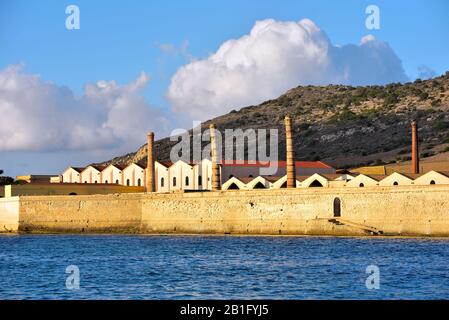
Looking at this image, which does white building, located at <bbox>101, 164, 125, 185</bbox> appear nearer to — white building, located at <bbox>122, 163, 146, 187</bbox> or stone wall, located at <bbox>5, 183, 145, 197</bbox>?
white building, located at <bbox>122, 163, 146, 187</bbox>

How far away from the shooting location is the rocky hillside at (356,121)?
12231 cm

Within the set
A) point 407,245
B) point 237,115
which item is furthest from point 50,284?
point 237,115

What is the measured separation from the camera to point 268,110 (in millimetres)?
171375

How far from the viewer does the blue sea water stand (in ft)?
105

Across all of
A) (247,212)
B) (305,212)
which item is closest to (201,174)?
(247,212)

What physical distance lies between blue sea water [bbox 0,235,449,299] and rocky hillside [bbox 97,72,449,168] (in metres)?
59.7

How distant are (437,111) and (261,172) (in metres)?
56.0

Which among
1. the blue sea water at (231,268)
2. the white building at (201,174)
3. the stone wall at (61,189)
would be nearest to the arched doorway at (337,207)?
the blue sea water at (231,268)

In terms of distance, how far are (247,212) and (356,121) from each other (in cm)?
7783

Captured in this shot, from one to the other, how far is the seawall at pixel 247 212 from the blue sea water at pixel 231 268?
59.5 inches

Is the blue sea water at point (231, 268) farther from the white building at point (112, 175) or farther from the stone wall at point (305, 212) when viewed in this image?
the white building at point (112, 175)

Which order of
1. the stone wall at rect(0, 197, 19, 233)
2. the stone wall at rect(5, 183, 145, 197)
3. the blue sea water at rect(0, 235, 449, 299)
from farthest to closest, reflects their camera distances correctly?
the stone wall at rect(5, 183, 145, 197), the stone wall at rect(0, 197, 19, 233), the blue sea water at rect(0, 235, 449, 299)

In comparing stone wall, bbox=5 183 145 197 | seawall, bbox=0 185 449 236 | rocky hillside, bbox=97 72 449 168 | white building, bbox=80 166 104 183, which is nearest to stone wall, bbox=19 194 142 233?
seawall, bbox=0 185 449 236
